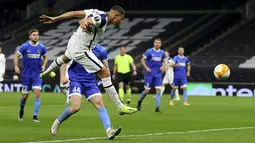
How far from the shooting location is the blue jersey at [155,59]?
2433 cm

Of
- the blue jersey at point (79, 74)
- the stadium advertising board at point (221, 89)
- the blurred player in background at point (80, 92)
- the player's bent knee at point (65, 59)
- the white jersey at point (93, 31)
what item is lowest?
the stadium advertising board at point (221, 89)

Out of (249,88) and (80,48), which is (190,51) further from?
(80,48)

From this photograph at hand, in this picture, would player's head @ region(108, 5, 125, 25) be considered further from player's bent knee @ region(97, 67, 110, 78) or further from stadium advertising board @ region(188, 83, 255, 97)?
stadium advertising board @ region(188, 83, 255, 97)

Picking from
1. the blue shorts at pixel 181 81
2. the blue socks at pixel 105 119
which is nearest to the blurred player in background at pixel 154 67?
the blue shorts at pixel 181 81

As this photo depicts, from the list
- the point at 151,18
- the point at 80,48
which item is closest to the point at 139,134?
the point at 80,48

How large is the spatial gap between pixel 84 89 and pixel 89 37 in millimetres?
1236

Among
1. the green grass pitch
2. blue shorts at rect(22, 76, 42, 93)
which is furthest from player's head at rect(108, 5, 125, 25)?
blue shorts at rect(22, 76, 42, 93)

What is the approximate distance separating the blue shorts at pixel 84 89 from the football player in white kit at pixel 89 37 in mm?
256

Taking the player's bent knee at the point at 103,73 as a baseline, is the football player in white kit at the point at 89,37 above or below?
above

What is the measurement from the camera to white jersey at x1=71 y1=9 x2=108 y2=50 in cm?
1276

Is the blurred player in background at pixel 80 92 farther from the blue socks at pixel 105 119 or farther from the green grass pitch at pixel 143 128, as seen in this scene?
the green grass pitch at pixel 143 128

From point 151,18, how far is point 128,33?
2.47 meters

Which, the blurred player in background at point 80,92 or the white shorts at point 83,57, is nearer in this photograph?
the white shorts at point 83,57

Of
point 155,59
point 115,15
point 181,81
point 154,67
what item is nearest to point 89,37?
point 115,15
